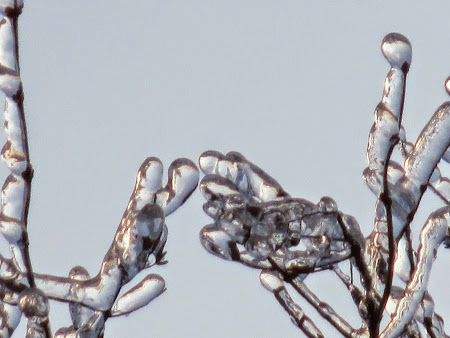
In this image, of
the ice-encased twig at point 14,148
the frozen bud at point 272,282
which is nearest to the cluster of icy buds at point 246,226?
the ice-encased twig at point 14,148

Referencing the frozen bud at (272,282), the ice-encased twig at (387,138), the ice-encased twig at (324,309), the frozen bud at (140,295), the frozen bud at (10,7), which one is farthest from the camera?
the frozen bud at (272,282)

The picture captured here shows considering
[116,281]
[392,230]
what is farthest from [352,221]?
[116,281]

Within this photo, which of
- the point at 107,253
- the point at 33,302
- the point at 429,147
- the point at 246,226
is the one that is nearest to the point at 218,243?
the point at 246,226

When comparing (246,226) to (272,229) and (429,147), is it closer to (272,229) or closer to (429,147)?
(272,229)

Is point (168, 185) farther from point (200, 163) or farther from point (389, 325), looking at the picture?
point (389, 325)

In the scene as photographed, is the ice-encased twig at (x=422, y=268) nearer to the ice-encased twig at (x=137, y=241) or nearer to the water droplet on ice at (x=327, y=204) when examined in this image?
the water droplet on ice at (x=327, y=204)

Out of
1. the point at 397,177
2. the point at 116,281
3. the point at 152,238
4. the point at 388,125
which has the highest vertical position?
the point at 388,125
